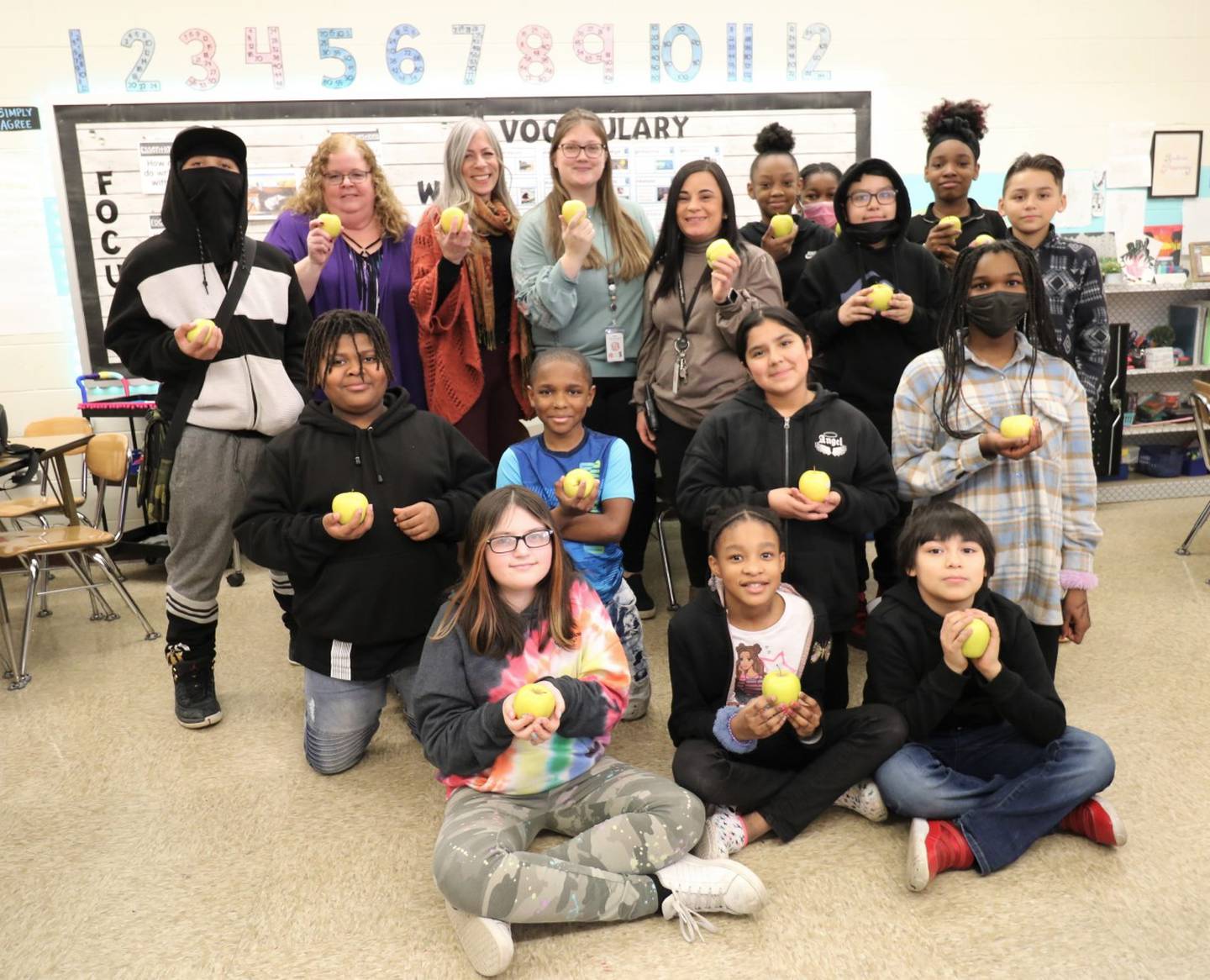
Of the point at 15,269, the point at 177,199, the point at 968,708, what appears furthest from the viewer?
the point at 15,269

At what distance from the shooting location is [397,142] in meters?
5.42

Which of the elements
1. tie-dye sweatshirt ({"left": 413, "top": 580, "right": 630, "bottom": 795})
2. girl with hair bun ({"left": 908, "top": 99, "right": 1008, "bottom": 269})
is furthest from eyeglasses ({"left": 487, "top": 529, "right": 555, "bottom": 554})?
girl with hair bun ({"left": 908, "top": 99, "right": 1008, "bottom": 269})

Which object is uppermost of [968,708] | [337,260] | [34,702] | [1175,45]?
[1175,45]

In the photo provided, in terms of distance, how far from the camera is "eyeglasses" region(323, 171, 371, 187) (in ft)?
10.9

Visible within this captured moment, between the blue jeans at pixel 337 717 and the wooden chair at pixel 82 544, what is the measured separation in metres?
1.60

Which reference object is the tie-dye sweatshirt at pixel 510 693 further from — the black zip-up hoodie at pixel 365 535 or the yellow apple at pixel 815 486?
the yellow apple at pixel 815 486

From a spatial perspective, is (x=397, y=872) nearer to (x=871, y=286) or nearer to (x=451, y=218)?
(x=451, y=218)

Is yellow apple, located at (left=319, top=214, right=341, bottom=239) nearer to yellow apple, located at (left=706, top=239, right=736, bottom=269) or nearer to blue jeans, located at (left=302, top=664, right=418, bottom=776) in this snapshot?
yellow apple, located at (left=706, top=239, right=736, bottom=269)

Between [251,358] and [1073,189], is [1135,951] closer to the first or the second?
[251,358]

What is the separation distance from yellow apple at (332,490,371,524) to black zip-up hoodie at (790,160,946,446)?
169 centimetres

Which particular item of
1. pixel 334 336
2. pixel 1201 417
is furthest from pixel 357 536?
pixel 1201 417

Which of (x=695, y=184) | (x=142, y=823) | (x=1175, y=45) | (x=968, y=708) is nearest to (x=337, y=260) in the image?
(x=695, y=184)

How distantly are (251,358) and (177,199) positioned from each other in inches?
20.8

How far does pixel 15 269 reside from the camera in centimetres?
536
